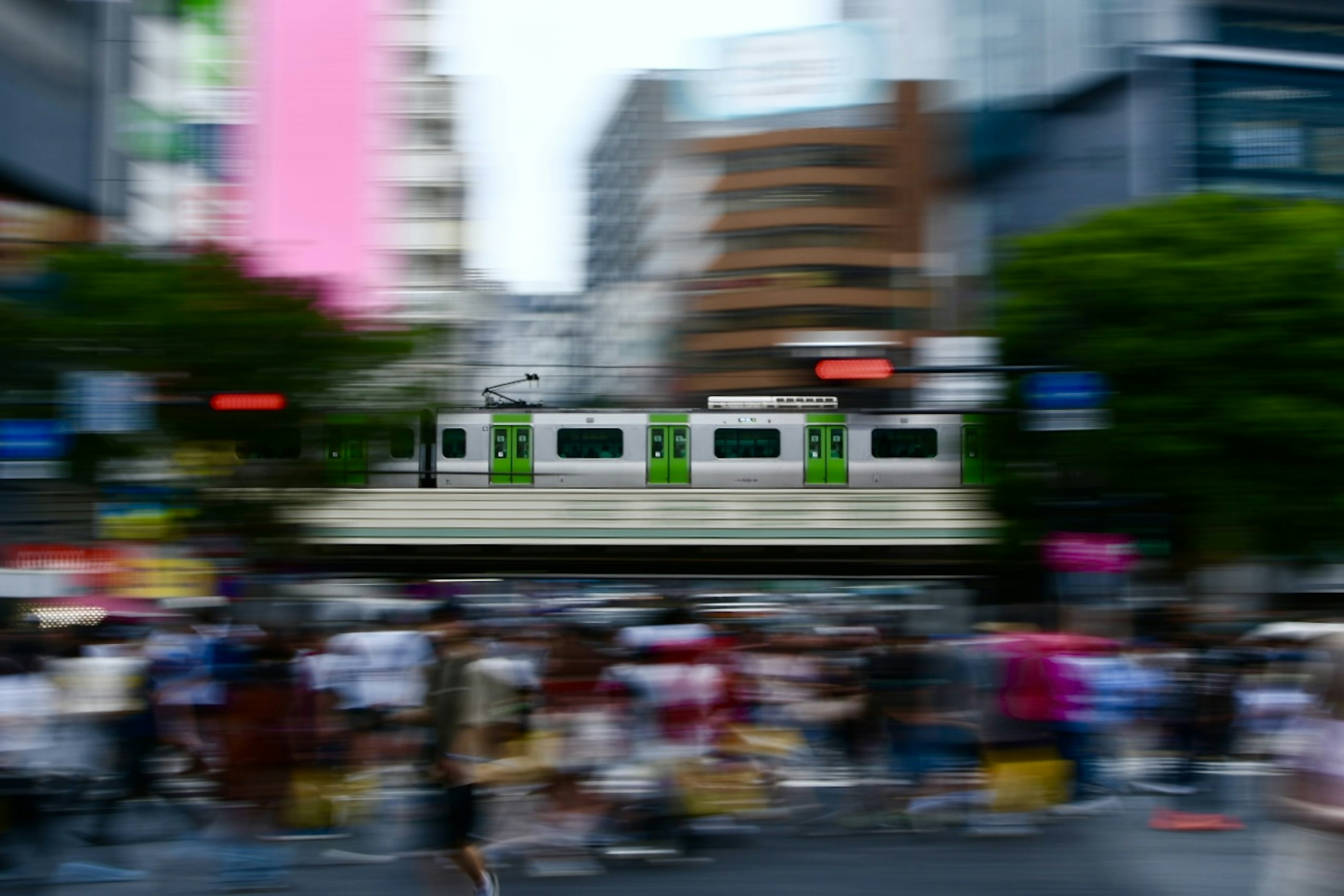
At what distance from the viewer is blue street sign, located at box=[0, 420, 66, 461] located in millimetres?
12719

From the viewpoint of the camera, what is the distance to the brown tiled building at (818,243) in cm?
5966

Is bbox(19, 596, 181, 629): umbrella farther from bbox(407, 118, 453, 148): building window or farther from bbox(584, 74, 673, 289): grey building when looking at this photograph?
bbox(584, 74, 673, 289): grey building

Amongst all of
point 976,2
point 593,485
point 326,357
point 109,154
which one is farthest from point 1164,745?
point 976,2

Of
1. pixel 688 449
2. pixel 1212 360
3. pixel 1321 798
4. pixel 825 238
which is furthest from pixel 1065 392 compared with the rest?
pixel 825 238

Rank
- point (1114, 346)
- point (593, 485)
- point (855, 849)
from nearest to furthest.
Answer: point (855, 849)
point (1114, 346)
point (593, 485)

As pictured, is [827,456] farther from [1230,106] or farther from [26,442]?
[26,442]

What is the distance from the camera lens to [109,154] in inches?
1206

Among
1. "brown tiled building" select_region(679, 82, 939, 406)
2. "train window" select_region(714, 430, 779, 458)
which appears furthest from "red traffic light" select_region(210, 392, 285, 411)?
"brown tiled building" select_region(679, 82, 939, 406)

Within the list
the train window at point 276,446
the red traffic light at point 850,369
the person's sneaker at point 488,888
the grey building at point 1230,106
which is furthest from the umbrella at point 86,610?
the grey building at point 1230,106

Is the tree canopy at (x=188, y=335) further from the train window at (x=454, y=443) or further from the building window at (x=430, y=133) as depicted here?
the building window at (x=430, y=133)

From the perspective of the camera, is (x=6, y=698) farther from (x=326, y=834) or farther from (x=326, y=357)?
(x=326, y=357)

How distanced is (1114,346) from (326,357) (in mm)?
12968

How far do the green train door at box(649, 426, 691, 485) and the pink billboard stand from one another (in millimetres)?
15915

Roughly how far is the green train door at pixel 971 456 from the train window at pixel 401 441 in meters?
13.4
